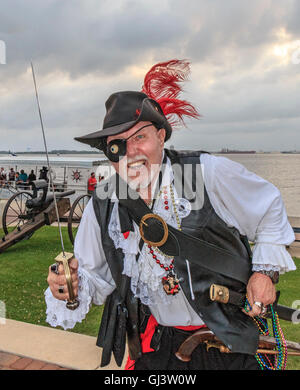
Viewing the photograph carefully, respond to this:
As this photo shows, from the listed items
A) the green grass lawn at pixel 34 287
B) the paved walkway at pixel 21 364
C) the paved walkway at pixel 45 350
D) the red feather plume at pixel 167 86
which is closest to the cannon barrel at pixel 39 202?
the green grass lawn at pixel 34 287

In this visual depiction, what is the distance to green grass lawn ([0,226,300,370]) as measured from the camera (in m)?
4.46

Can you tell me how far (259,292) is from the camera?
Result: 1849 mm

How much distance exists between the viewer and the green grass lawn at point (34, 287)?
14.6 ft

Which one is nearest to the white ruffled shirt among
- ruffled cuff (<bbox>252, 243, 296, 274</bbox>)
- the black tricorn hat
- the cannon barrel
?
ruffled cuff (<bbox>252, 243, 296, 274</bbox>)

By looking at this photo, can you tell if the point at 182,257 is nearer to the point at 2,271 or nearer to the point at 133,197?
the point at 133,197

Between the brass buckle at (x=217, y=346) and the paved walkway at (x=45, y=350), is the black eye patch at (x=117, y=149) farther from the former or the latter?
the paved walkway at (x=45, y=350)

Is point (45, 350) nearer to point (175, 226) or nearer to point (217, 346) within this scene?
point (217, 346)

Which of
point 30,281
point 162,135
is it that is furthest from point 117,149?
point 30,281

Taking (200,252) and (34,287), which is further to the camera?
(34,287)

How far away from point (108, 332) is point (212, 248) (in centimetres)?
74

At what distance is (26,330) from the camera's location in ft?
13.7

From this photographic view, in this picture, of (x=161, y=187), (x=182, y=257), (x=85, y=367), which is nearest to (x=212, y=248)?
(x=182, y=257)

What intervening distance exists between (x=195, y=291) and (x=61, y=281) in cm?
66

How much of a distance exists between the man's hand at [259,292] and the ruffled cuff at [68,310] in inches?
33.2
